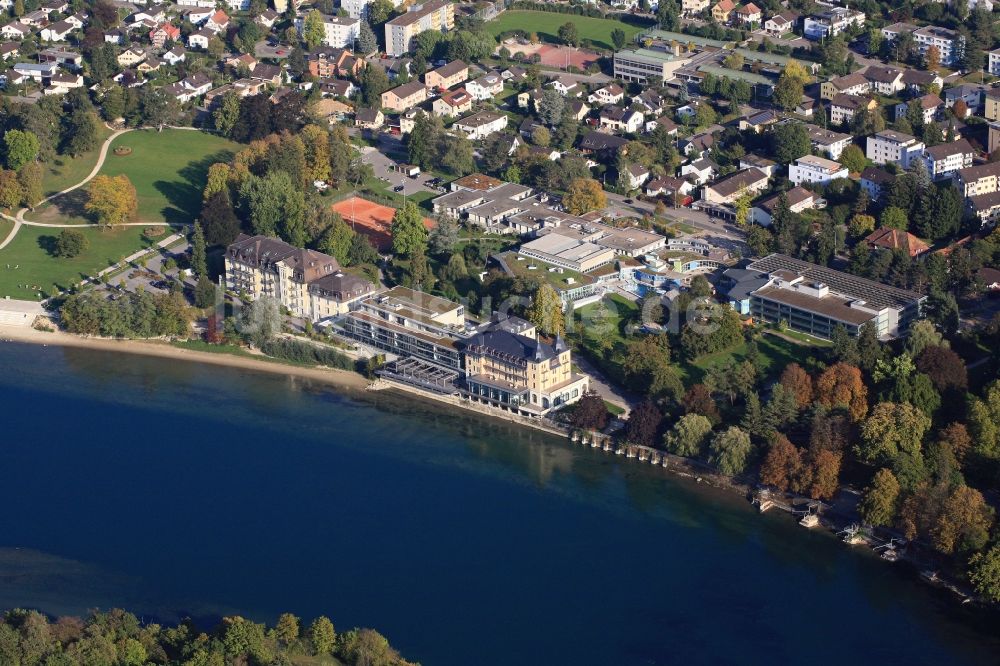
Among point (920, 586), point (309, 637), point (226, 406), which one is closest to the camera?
point (309, 637)

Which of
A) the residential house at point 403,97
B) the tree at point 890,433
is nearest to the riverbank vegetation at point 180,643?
the tree at point 890,433

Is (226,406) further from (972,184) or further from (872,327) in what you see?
(972,184)

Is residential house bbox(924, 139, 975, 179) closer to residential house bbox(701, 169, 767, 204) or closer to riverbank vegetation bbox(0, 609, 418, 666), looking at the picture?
residential house bbox(701, 169, 767, 204)

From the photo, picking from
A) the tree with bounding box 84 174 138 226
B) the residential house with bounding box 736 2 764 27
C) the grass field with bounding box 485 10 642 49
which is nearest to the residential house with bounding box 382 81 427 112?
the grass field with bounding box 485 10 642 49

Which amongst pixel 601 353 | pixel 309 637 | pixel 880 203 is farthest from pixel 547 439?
pixel 880 203

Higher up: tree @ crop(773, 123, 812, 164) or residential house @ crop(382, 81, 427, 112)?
tree @ crop(773, 123, 812, 164)

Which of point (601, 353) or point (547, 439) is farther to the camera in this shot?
point (601, 353)
